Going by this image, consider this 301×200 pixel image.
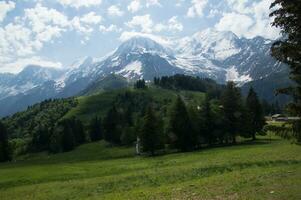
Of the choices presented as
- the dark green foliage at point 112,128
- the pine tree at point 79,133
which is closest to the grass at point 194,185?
the dark green foliage at point 112,128

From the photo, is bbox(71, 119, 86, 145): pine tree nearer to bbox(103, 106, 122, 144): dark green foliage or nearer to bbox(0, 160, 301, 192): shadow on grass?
bbox(103, 106, 122, 144): dark green foliage

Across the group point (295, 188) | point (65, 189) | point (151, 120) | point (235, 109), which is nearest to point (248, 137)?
point (235, 109)

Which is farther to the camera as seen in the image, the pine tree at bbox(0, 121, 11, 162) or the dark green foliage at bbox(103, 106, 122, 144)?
the dark green foliage at bbox(103, 106, 122, 144)

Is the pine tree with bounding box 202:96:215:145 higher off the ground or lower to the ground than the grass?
higher

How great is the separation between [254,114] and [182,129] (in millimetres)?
→ 19522

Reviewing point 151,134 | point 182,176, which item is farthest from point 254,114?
point 182,176

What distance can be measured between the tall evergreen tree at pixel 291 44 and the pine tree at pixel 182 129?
70381 mm

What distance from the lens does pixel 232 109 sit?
98.4 meters

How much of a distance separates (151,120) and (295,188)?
69.0 meters

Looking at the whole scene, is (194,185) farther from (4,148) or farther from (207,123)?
(4,148)

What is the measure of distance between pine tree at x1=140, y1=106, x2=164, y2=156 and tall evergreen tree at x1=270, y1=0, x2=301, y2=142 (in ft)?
230

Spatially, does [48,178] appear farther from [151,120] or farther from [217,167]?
[151,120]

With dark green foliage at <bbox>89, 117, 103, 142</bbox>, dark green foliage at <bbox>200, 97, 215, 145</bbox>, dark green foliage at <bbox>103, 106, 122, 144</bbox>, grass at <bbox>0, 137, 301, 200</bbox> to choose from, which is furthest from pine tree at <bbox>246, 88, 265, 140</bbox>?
dark green foliage at <bbox>89, 117, 103, 142</bbox>

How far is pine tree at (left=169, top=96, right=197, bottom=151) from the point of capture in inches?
3711
